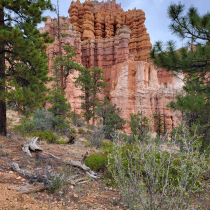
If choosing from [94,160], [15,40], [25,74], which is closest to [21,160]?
[94,160]

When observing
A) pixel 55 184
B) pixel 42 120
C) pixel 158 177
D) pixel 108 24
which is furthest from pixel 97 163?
pixel 108 24

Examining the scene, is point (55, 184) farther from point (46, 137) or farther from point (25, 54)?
point (46, 137)

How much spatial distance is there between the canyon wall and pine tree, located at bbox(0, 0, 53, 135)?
35.5 feet

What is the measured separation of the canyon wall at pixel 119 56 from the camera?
22484 mm

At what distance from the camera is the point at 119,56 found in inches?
1002

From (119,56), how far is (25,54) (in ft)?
69.4

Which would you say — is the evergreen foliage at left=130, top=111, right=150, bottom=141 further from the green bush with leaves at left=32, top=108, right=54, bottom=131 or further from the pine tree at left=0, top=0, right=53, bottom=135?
the green bush with leaves at left=32, top=108, right=54, bottom=131

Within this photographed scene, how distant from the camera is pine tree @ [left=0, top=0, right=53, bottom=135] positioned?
558 cm

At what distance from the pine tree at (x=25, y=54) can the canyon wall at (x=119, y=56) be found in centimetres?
1081

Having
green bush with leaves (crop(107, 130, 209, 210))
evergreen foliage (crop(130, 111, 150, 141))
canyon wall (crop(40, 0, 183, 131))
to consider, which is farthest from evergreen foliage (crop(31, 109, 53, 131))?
green bush with leaves (crop(107, 130, 209, 210))

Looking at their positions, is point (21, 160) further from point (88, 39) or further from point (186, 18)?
point (88, 39)

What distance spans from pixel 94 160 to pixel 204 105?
4098mm

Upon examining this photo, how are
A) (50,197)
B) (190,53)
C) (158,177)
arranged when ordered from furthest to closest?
(190,53) → (50,197) → (158,177)

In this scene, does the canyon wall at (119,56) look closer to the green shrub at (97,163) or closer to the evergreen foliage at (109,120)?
the evergreen foliage at (109,120)
